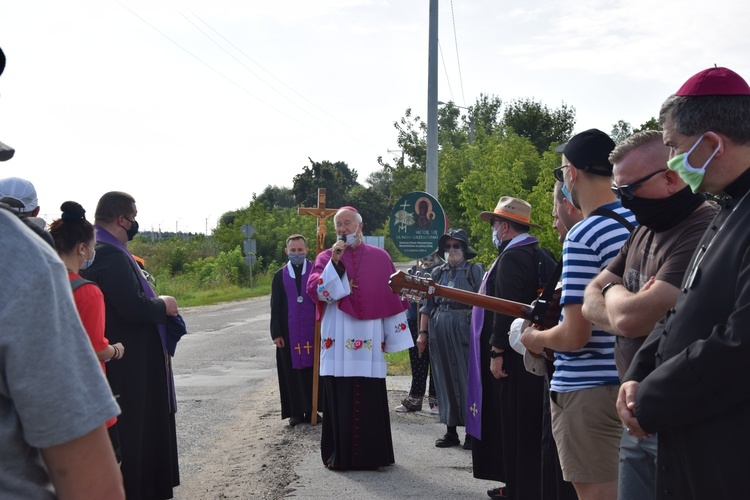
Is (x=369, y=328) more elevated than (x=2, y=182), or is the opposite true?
(x=2, y=182)

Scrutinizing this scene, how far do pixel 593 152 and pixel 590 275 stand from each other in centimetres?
59

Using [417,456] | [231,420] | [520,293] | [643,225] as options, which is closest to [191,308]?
[231,420]

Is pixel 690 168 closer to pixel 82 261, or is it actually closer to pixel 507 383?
pixel 82 261

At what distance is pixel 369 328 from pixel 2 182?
3.61m

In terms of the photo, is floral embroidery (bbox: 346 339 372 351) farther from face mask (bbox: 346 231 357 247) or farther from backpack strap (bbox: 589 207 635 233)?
backpack strap (bbox: 589 207 635 233)

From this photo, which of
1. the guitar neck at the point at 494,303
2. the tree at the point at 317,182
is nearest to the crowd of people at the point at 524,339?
the guitar neck at the point at 494,303

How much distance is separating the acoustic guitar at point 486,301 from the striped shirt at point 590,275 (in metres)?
0.45

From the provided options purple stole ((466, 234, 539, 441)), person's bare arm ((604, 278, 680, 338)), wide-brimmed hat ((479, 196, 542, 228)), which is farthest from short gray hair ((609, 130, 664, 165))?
purple stole ((466, 234, 539, 441))

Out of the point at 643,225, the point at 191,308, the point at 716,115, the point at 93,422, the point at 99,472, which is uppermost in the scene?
the point at 716,115

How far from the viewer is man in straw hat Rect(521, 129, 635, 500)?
3732 millimetres

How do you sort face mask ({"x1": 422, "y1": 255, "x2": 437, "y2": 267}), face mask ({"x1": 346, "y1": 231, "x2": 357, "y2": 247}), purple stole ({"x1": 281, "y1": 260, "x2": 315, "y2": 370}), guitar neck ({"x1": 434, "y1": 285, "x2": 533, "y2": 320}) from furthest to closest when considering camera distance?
face mask ({"x1": 422, "y1": 255, "x2": 437, "y2": 267}), purple stole ({"x1": 281, "y1": 260, "x2": 315, "y2": 370}), face mask ({"x1": 346, "y1": 231, "x2": 357, "y2": 247}), guitar neck ({"x1": 434, "y1": 285, "x2": 533, "y2": 320})

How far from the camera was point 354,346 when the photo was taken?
24.3 feet

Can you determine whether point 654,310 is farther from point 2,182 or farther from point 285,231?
point 285,231

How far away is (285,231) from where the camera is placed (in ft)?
161
